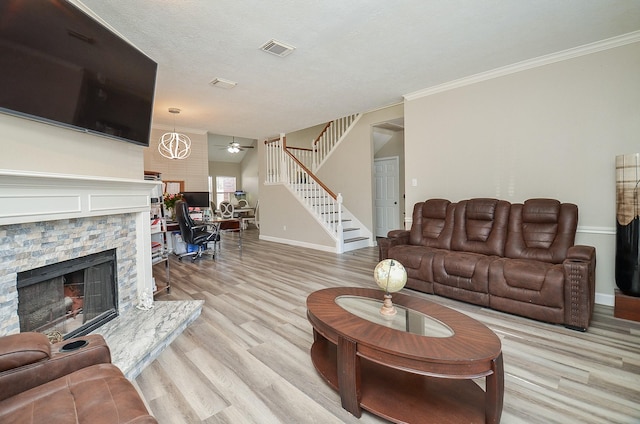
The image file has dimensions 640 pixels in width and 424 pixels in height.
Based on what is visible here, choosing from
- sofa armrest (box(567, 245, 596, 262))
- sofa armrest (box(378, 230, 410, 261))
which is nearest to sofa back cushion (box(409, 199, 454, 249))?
sofa armrest (box(378, 230, 410, 261))

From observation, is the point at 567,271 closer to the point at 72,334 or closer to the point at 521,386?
the point at 521,386

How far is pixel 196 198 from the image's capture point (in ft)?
19.6

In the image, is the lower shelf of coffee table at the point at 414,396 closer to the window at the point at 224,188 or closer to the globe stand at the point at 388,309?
the globe stand at the point at 388,309

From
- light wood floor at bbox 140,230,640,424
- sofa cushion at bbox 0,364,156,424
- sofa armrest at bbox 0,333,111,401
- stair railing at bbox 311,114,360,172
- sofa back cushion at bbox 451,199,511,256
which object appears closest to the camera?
sofa cushion at bbox 0,364,156,424

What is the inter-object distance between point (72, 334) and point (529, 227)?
437 cm

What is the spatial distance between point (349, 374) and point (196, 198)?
530 cm

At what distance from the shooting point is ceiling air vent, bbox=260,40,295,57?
295cm

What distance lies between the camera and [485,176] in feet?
13.0

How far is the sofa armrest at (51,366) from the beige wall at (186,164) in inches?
219

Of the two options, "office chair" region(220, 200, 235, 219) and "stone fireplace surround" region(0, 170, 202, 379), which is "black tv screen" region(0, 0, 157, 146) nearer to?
"stone fireplace surround" region(0, 170, 202, 379)

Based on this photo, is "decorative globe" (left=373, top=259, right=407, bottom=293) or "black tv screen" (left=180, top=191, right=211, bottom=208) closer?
"decorative globe" (left=373, top=259, right=407, bottom=293)

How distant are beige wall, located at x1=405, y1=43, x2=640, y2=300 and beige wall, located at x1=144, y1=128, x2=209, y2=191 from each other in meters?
4.99

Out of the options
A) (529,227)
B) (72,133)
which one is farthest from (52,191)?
(529,227)

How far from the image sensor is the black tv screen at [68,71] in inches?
64.4
